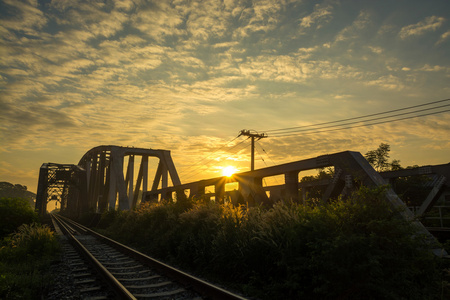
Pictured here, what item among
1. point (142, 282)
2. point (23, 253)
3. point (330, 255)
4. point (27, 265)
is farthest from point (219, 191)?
point (330, 255)

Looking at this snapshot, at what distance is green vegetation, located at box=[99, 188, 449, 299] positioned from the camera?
5.68 metres

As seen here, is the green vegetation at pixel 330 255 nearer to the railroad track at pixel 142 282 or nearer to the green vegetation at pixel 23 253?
the railroad track at pixel 142 282

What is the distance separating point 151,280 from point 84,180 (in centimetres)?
6313

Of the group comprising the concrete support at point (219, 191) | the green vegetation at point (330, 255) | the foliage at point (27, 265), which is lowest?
the foliage at point (27, 265)

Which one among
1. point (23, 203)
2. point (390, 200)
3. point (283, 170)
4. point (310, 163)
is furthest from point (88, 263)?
point (23, 203)

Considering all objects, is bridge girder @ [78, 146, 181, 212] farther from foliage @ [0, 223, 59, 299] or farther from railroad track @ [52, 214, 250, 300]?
railroad track @ [52, 214, 250, 300]

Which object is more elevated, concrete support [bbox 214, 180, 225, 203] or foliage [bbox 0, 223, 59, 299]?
concrete support [bbox 214, 180, 225, 203]

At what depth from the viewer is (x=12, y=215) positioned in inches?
696

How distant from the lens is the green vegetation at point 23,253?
6.78m

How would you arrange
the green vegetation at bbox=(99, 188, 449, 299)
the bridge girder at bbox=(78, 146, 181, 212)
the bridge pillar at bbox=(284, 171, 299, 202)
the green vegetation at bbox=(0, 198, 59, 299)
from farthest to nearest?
the bridge girder at bbox=(78, 146, 181, 212) → the bridge pillar at bbox=(284, 171, 299, 202) → the green vegetation at bbox=(0, 198, 59, 299) → the green vegetation at bbox=(99, 188, 449, 299)

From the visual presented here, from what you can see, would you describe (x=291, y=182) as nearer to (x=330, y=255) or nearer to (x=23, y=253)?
(x=330, y=255)

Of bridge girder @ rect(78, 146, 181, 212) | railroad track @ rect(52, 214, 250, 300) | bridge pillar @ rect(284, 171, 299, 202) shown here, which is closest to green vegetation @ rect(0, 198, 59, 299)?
railroad track @ rect(52, 214, 250, 300)

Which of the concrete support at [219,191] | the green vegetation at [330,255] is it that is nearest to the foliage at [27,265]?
the green vegetation at [330,255]

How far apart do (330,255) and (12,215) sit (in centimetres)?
1861
